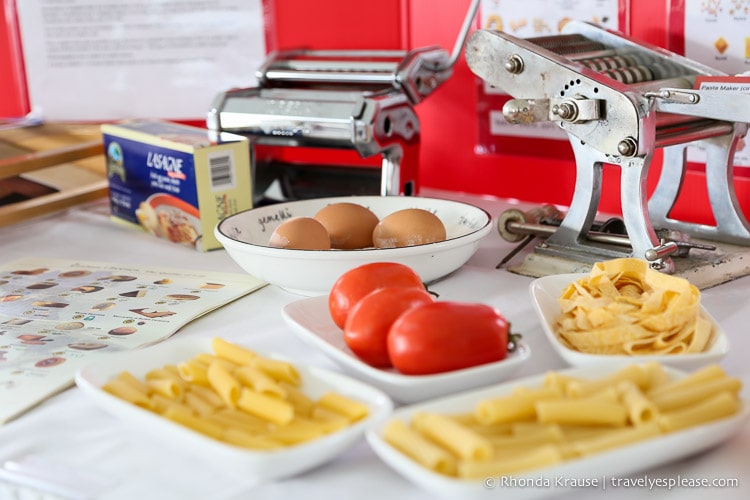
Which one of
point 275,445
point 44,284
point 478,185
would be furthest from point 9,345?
point 478,185

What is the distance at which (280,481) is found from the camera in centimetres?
70

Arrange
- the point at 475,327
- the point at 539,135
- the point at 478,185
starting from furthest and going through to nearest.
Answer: the point at 478,185
the point at 539,135
the point at 475,327

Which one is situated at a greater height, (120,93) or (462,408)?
(120,93)

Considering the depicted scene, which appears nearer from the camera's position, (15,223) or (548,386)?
(548,386)

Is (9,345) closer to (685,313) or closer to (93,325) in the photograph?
(93,325)

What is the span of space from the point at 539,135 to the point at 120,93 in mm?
868

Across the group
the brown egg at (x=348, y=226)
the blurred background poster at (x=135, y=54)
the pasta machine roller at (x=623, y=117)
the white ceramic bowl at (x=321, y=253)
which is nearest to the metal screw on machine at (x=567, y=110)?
the pasta machine roller at (x=623, y=117)

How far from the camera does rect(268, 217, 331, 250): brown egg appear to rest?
111cm

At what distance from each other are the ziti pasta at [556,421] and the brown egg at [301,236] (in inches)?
17.7

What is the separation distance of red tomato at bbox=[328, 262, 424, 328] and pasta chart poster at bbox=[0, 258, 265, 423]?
0.75ft

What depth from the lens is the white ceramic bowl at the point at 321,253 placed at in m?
1.08

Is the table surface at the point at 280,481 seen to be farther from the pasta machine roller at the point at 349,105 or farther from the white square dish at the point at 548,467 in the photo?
the pasta machine roller at the point at 349,105

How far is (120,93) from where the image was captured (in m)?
1.90

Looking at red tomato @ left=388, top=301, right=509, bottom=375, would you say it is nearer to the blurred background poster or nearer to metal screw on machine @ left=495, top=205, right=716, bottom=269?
metal screw on machine @ left=495, top=205, right=716, bottom=269
